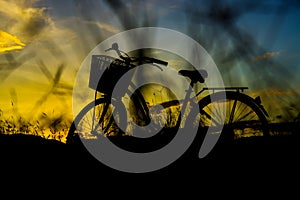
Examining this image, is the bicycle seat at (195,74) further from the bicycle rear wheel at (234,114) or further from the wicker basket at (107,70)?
the wicker basket at (107,70)

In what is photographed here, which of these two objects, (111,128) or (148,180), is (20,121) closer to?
(111,128)

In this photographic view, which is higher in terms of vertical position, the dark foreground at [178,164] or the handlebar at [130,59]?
the handlebar at [130,59]

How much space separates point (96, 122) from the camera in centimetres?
604

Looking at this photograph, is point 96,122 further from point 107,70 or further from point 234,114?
point 234,114

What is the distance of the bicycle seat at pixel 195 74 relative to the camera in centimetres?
511

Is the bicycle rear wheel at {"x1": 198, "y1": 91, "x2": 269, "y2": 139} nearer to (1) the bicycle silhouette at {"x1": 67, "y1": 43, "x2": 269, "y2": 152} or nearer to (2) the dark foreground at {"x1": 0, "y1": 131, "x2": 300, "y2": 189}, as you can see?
(1) the bicycle silhouette at {"x1": 67, "y1": 43, "x2": 269, "y2": 152}

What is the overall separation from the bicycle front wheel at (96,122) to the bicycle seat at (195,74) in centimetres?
136

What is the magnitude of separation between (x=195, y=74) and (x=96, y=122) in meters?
2.04

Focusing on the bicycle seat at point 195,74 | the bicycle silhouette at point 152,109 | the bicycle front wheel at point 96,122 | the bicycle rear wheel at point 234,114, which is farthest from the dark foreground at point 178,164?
the bicycle front wheel at point 96,122

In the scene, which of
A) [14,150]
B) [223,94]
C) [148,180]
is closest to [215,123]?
[223,94]

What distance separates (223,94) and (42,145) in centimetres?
275

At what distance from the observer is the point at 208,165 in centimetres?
379

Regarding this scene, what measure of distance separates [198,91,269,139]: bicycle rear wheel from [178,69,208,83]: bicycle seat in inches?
12.5

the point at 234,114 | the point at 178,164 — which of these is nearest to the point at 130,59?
the point at 234,114
